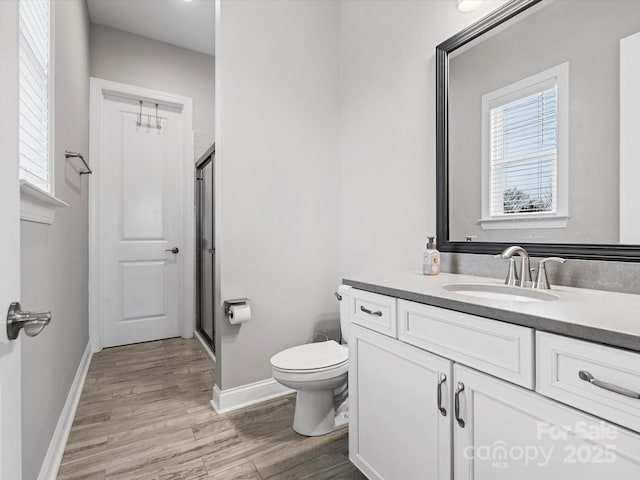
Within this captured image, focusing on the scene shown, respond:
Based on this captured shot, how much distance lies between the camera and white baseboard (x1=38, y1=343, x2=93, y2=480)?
4.55 feet

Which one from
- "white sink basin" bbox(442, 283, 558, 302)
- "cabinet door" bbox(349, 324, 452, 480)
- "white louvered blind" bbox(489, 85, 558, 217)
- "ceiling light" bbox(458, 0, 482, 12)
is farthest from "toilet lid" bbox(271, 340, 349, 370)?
"ceiling light" bbox(458, 0, 482, 12)

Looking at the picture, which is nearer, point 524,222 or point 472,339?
point 472,339

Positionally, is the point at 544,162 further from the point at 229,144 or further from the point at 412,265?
the point at 229,144

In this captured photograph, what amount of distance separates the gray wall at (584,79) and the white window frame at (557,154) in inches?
0.7

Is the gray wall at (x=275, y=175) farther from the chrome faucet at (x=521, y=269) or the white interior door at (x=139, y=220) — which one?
the white interior door at (x=139, y=220)

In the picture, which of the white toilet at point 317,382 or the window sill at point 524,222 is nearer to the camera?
the window sill at point 524,222

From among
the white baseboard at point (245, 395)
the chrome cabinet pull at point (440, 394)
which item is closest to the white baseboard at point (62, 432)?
the white baseboard at point (245, 395)

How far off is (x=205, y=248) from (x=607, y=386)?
294 cm

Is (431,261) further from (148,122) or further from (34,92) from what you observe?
(148,122)

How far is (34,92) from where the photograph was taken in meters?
1.25

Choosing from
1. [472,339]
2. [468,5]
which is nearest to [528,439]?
[472,339]

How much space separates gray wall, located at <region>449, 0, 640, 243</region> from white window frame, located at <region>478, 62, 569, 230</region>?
19 mm

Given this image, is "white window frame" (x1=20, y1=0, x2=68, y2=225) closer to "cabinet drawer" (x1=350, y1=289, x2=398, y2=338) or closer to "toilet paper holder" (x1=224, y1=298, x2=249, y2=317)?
"toilet paper holder" (x1=224, y1=298, x2=249, y2=317)

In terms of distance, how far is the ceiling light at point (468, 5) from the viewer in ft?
4.93
